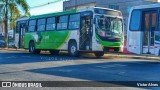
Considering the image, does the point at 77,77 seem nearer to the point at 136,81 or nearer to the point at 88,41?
the point at 136,81

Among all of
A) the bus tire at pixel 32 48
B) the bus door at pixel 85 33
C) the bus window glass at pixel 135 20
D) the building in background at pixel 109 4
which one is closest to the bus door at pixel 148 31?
the bus window glass at pixel 135 20

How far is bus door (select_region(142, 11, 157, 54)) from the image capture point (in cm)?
1688

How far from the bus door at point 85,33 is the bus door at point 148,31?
510cm

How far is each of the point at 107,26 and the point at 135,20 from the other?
12.0 feet

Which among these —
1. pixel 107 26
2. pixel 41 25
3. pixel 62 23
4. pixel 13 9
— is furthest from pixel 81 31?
pixel 13 9

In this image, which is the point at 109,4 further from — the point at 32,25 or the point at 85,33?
the point at 85,33

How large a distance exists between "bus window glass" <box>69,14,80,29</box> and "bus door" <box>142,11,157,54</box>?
20.9 feet

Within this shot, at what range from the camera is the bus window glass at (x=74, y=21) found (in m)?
23.0

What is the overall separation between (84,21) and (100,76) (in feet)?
35.3

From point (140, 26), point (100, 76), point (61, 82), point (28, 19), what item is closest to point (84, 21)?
point (140, 26)

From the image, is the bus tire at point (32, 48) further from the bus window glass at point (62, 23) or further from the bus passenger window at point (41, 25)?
the bus window glass at point (62, 23)

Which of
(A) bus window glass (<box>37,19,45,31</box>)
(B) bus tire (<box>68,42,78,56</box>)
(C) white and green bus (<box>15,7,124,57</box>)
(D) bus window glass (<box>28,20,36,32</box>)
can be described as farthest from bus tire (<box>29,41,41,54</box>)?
(B) bus tire (<box>68,42,78,56</box>)

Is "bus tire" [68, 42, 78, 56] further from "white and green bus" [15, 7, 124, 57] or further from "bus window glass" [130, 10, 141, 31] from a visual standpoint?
"bus window glass" [130, 10, 141, 31]

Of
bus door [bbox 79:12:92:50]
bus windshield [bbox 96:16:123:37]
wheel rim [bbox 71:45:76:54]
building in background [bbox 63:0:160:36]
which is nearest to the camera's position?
bus windshield [bbox 96:16:123:37]
